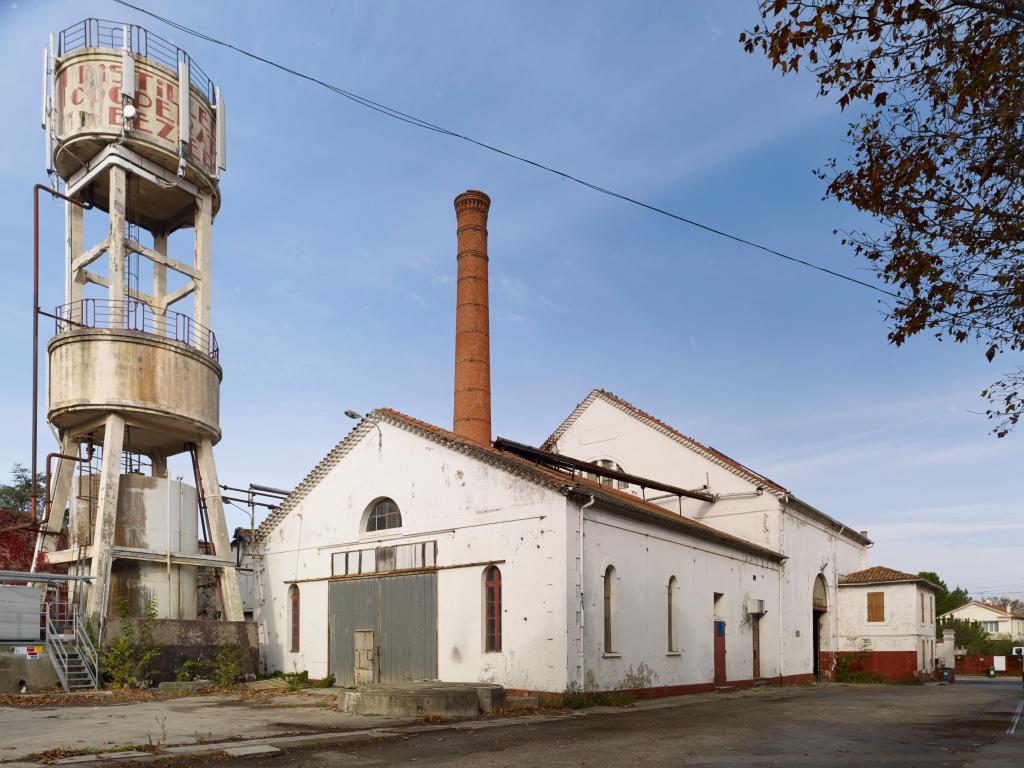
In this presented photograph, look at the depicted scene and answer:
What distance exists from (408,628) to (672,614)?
6.86 metres

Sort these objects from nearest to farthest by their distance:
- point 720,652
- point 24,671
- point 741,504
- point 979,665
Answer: point 24,671
point 720,652
point 741,504
point 979,665

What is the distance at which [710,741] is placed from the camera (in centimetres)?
1251

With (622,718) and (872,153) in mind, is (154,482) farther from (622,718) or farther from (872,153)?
(872,153)

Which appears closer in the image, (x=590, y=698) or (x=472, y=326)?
(x=590, y=698)

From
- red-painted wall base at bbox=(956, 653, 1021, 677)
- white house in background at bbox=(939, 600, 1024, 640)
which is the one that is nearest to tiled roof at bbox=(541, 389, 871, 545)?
red-painted wall base at bbox=(956, 653, 1021, 677)

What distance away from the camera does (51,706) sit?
17125mm

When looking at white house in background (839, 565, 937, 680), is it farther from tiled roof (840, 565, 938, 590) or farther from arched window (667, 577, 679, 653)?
arched window (667, 577, 679, 653)

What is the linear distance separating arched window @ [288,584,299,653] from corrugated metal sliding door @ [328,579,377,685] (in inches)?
72.9

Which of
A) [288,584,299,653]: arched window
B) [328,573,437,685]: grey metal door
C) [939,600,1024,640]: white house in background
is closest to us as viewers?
[328,573,437,685]: grey metal door

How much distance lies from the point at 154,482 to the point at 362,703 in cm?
1128

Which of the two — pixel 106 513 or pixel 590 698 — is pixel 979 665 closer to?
pixel 590 698

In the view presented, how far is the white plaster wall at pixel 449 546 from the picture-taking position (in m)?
19.4

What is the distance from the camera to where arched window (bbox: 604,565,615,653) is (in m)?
20.5

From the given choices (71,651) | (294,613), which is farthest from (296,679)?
(71,651)
